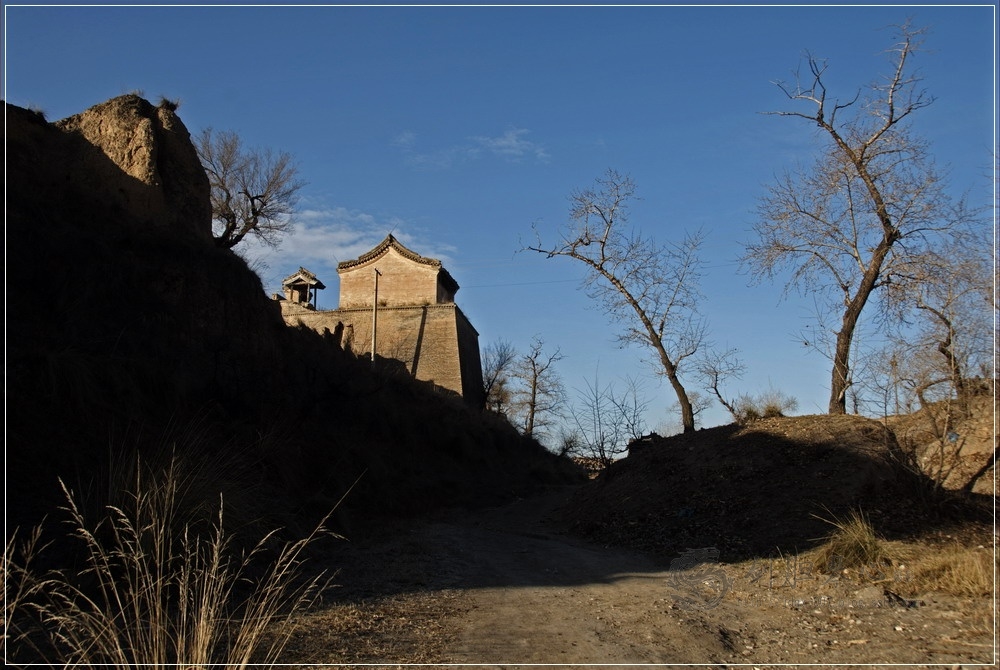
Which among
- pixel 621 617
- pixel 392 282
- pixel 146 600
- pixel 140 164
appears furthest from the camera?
pixel 392 282

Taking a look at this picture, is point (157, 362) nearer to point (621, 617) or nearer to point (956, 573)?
point (621, 617)

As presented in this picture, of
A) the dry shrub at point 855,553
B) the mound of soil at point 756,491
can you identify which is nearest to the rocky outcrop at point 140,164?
the mound of soil at point 756,491

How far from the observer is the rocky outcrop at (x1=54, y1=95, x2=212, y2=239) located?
16.4m

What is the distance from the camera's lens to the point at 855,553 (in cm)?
726

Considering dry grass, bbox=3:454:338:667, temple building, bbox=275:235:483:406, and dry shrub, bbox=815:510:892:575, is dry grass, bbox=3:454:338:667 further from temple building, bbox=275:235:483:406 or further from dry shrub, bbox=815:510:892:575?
temple building, bbox=275:235:483:406

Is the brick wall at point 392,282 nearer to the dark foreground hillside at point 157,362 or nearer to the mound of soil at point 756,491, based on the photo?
the dark foreground hillside at point 157,362

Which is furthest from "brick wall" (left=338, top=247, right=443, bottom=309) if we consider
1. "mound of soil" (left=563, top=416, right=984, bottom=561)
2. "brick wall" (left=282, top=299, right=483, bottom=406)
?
"mound of soil" (left=563, top=416, right=984, bottom=561)

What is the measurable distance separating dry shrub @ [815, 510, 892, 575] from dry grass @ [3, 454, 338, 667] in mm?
5354

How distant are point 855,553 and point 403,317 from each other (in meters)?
32.6

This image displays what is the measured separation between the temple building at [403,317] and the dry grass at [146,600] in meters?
28.8

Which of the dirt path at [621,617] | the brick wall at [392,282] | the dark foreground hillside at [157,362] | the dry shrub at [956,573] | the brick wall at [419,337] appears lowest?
the dirt path at [621,617]

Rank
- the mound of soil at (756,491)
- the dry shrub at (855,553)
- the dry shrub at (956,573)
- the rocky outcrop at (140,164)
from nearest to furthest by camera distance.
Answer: the dry shrub at (956,573) < the dry shrub at (855,553) < the mound of soil at (756,491) < the rocky outcrop at (140,164)

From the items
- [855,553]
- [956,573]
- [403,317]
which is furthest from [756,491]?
[403,317]

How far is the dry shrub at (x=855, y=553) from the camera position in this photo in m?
7.12
